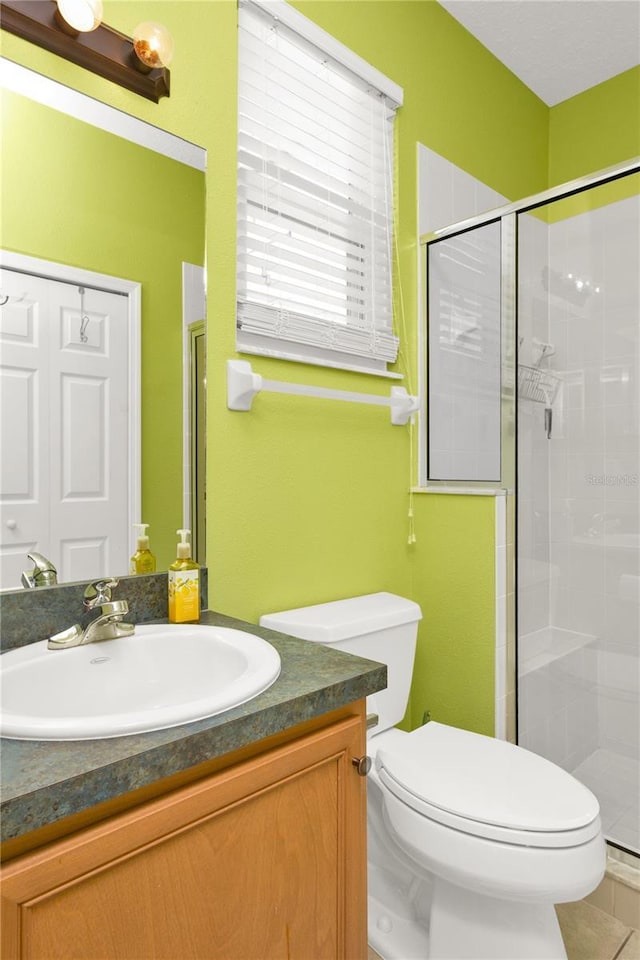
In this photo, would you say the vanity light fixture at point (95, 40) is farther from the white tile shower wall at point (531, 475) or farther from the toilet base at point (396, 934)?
the toilet base at point (396, 934)

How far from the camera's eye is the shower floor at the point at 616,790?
1.70m

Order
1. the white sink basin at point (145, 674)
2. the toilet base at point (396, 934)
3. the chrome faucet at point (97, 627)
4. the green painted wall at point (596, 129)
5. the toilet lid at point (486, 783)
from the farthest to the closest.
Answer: the green painted wall at point (596, 129) < the toilet base at point (396, 934) < the toilet lid at point (486, 783) < the chrome faucet at point (97, 627) < the white sink basin at point (145, 674)

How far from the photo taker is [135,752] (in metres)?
0.69

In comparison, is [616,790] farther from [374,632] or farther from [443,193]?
[443,193]

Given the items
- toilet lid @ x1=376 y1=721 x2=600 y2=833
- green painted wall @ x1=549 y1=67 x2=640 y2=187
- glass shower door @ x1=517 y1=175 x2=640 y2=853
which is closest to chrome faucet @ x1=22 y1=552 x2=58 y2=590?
toilet lid @ x1=376 y1=721 x2=600 y2=833

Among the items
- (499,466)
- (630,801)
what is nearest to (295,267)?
(499,466)

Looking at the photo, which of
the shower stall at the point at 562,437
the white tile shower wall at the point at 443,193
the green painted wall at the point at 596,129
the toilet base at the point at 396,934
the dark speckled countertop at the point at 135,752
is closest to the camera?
the dark speckled countertop at the point at 135,752

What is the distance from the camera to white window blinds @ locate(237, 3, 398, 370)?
152 cm

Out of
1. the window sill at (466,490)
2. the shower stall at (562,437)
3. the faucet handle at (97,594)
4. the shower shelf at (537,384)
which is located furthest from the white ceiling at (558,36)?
the faucet handle at (97,594)

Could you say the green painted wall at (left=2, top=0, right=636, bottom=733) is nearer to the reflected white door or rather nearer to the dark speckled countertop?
the reflected white door

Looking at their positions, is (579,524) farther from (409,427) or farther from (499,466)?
(409,427)

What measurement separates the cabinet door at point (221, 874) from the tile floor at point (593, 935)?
0.73 meters

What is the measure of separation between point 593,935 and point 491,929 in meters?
0.50

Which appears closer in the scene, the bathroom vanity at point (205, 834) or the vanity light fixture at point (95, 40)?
the bathroom vanity at point (205, 834)
